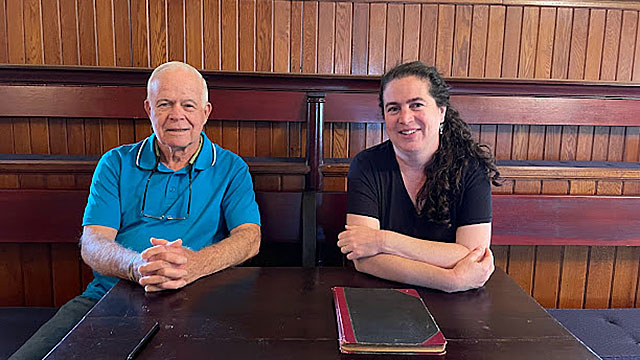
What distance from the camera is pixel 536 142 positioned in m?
2.44

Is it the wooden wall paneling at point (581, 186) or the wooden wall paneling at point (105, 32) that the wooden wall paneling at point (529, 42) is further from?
the wooden wall paneling at point (105, 32)

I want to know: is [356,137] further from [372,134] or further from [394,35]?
[394,35]

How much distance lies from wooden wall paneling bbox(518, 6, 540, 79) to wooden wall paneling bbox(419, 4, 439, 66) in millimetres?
457

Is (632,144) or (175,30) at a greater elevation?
(175,30)

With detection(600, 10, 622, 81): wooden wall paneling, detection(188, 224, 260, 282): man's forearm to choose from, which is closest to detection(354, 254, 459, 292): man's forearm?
detection(188, 224, 260, 282): man's forearm

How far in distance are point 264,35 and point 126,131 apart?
0.83 meters

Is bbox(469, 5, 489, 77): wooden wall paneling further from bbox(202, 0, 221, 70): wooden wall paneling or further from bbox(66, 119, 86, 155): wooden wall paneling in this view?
bbox(66, 119, 86, 155): wooden wall paneling

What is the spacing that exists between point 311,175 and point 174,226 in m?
0.70

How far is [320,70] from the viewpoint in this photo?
2.39 m

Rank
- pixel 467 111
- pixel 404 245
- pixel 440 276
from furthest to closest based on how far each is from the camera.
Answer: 1. pixel 467 111
2. pixel 404 245
3. pixel 440 276

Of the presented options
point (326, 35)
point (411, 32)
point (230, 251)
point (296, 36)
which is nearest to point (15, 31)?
point (296, 36)

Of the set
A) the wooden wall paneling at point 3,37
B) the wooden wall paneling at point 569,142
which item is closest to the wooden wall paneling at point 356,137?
the wooden wall paneling at point 569,142

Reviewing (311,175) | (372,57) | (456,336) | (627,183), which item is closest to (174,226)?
(311,175)

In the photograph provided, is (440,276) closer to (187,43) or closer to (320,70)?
(320,70)
